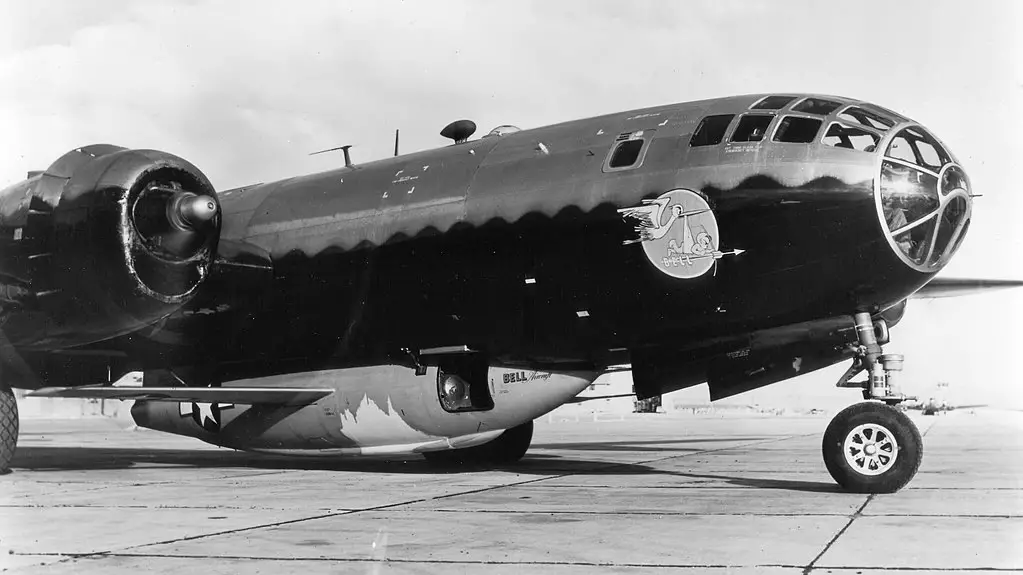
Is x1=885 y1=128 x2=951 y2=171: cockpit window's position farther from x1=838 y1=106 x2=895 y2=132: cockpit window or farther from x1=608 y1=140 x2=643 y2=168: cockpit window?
x1=608 y1=140 x2=643 y2=168: cockpit window

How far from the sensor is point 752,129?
11102 millimetres

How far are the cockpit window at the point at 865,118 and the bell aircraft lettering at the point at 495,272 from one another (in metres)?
0.02

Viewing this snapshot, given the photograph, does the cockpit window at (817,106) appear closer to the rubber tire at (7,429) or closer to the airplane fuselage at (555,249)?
the airplane fuselage at (555,249)

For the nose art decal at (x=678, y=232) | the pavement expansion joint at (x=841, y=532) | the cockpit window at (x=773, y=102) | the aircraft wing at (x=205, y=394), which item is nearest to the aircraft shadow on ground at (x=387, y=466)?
the aircraft wing at (x=205, y=394)

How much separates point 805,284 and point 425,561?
615 centimetres

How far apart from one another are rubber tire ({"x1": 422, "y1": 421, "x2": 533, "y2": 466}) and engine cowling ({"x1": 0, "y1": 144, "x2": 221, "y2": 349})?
5.38 metres

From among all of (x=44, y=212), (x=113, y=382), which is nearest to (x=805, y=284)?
(x=44, y=212)

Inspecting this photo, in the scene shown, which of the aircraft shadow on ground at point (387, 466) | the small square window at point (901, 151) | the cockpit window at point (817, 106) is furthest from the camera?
the aircraft shadow on ground at point (387, 466)

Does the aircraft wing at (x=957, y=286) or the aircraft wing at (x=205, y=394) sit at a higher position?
the aircraft wing at (x=957, y=286)

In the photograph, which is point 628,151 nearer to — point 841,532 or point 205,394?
point 841,532

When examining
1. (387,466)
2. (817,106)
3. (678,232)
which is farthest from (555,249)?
(387,466)

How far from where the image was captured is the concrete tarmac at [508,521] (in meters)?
6.23

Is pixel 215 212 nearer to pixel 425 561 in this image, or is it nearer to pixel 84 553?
pixel 84 553

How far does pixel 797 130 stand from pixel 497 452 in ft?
25.5
